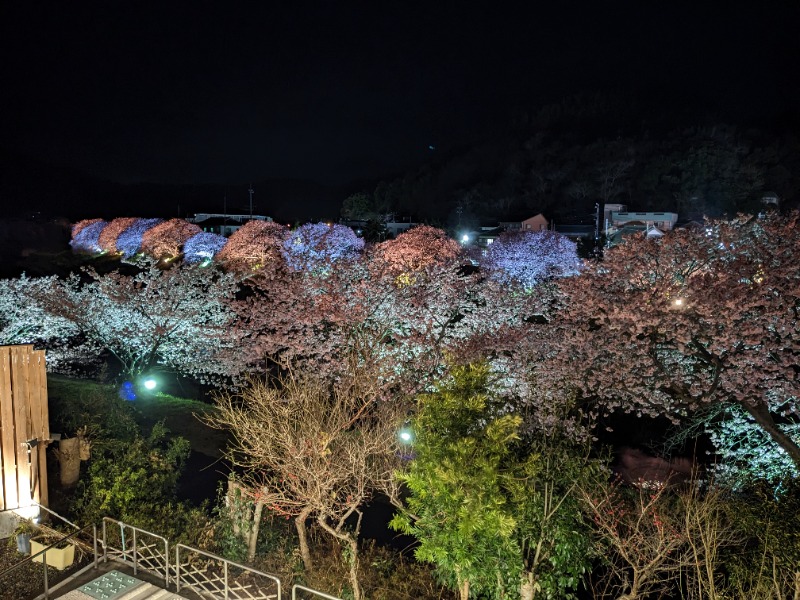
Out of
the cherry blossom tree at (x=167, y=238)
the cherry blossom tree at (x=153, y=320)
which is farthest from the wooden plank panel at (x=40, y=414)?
the cherry blossom tree at (x=167, y=238)

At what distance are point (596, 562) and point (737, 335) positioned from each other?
491cm

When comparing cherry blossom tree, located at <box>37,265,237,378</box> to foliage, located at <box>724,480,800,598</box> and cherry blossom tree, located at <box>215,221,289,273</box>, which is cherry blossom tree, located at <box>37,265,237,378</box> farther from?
foliage, located at <box>724,480,800,598</box>

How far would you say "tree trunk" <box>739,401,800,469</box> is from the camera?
9703 millimetres

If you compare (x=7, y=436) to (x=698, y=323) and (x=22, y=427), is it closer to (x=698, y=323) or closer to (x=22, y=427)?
(x=22, y=427)

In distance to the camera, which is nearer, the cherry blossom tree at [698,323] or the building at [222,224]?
the cherry blossom tree at [698,323]

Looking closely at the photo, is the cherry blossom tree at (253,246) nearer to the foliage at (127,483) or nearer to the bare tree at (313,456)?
the foliage at (127,483)

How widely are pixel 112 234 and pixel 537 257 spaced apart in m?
37.2

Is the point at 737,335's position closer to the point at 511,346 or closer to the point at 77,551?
the point at 511,346

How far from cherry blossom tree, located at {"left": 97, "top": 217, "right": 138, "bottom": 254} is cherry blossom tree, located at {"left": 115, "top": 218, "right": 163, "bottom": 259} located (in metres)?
0.38

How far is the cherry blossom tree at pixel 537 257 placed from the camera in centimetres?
3219

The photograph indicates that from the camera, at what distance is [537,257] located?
1289 inches

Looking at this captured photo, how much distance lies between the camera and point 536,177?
6084 centimetres

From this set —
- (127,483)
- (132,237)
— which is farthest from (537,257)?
(132,237)

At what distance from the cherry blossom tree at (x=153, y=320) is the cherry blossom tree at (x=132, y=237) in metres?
27.0
